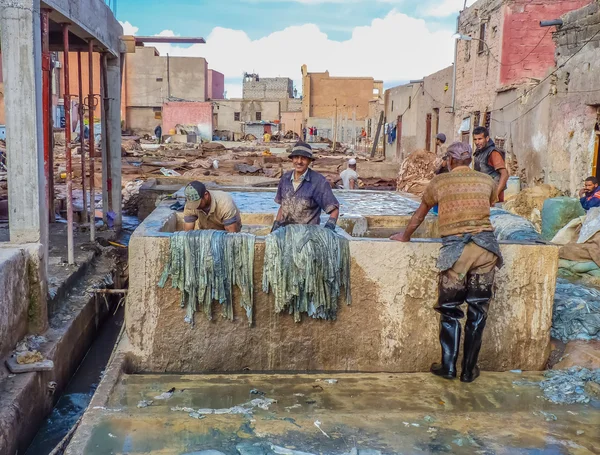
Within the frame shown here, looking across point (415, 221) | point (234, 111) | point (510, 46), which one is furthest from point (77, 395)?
point (234, 111)

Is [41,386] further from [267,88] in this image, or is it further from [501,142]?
[267,88]

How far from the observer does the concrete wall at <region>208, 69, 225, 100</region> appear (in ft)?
176

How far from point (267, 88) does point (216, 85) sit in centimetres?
723

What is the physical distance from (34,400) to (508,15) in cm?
1524

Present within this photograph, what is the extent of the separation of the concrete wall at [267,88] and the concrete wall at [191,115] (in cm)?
1792

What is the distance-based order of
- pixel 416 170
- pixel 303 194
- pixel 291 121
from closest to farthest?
pixel 303 194 < pixel 416 170 < pixel 291 121

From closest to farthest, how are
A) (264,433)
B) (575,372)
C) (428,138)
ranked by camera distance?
(264,433) < (575,372) < (428,138)

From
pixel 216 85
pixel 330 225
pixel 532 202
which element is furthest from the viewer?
pixel 216 85

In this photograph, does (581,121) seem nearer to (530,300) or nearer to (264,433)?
(530,300)

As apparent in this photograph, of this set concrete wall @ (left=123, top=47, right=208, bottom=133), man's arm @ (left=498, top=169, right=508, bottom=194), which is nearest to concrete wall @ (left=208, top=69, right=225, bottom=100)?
concrete wall @ (left=123, top=47, right=208, bottom=133)

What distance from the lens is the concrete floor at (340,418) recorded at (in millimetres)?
3730

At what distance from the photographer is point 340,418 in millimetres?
4078

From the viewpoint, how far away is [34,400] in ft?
16.1

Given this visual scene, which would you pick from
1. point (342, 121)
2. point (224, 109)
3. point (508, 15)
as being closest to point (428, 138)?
point (508, 15)
